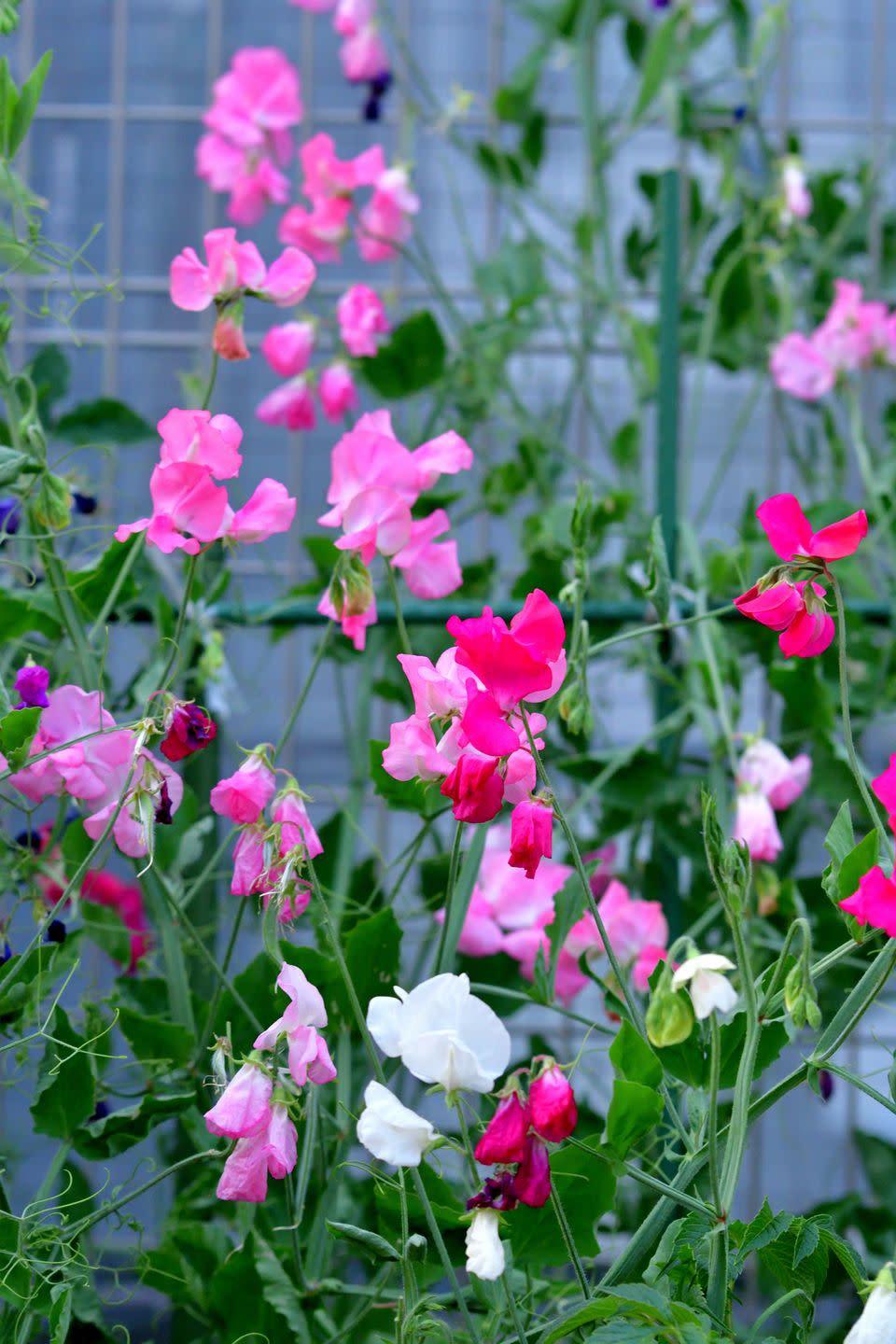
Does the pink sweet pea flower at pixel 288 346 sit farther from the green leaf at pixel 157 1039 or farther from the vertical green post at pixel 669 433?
the green leaf at pixel 157 1039

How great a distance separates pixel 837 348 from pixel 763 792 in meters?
0.68

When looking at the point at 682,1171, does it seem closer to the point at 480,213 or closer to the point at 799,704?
the point at 799,704

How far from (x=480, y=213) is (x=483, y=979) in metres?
1.08

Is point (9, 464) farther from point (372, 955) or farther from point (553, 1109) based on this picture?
point (553, 1109)

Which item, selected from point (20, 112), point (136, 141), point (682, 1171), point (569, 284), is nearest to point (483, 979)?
point (682, 1171)

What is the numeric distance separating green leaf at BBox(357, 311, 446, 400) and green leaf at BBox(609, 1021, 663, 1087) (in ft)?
2.53

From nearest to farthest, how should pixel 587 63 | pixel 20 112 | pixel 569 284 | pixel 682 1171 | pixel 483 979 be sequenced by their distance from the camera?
pixel 682 1171, pixel 20 112, pixel 483 979, pixel 587 63, pixel 569 284

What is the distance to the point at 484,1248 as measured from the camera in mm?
604

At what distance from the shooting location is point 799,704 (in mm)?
1137

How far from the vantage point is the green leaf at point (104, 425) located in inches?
51.5

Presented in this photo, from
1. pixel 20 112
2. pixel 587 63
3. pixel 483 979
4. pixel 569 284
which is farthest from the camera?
pixel 569 284

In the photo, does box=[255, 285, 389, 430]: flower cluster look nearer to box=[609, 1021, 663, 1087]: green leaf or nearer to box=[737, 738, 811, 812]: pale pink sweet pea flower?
box=[737, 738, 811, 812]: pale pink sweet pea flower

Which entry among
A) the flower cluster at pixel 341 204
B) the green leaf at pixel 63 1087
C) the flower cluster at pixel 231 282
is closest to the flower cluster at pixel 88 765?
the green leaf at pixel 63 1087

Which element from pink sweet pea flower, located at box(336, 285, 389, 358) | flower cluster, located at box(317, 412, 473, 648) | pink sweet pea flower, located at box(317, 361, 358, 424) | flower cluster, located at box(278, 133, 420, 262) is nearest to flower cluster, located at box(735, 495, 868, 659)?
flower cluster, located at box(317, 412, 473, 648)
